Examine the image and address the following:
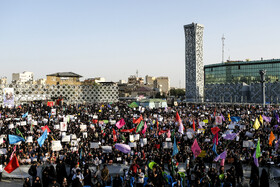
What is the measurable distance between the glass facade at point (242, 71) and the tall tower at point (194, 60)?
70.5ft

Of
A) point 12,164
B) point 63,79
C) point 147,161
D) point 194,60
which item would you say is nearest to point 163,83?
point 194,60

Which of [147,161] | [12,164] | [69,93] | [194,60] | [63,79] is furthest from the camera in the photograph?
[63,79]

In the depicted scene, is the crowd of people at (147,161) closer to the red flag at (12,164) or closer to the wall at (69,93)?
the red flag at (12,164)

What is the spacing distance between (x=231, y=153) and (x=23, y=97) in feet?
161

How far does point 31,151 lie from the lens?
56.9ft

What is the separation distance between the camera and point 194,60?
70.0 meters

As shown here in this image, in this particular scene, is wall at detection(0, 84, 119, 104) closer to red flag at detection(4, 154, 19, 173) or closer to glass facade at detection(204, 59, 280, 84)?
glass facade at detection(204, 59, 280, 84)

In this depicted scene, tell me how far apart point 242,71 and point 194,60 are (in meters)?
24.2

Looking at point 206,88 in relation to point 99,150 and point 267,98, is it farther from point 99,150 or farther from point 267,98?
point 99,150

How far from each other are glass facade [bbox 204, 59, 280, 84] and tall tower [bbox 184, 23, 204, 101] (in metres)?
21.5

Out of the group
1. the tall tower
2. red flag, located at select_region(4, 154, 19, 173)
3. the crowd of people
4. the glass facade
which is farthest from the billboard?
the glass facade

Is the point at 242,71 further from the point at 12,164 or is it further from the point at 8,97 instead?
the point at 12,164

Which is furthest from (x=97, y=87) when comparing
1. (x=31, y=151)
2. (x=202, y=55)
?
(x=31, y=151)

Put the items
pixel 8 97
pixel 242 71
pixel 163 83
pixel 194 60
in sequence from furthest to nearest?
pixel 163 83, pixel 242 71, pixel 194 60, pixel 8 97
